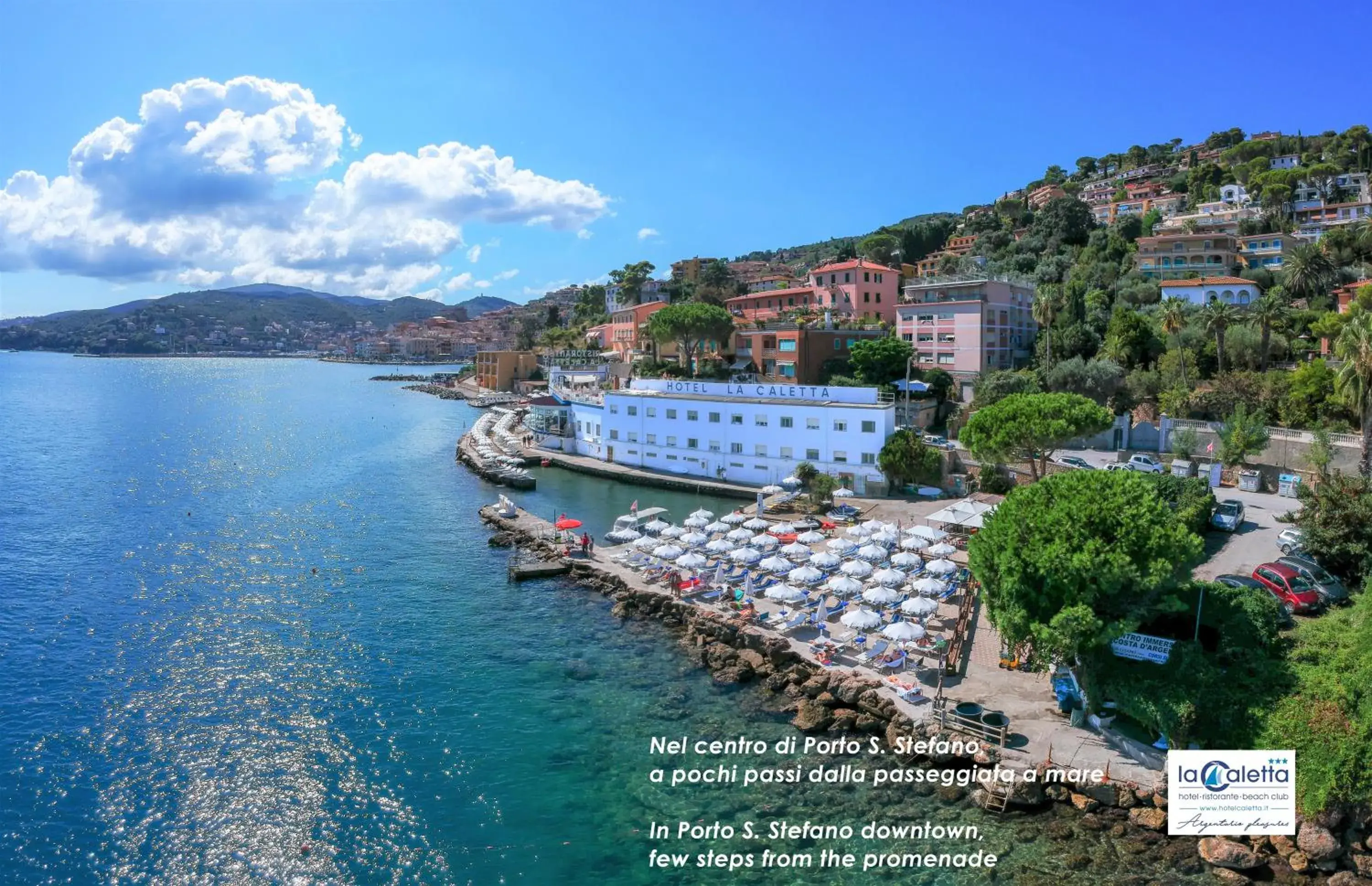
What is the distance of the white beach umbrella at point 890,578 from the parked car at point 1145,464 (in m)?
19.2

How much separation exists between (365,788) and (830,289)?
230ft

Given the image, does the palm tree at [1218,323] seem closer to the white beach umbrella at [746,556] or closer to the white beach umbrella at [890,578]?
the white beach umbrella at [890,578]

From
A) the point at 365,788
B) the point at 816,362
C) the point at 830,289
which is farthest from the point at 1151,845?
the point at 830,289

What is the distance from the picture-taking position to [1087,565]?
17859mm

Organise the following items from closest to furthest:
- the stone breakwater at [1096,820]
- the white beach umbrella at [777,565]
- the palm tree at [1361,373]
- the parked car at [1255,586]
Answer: the stone breakwater at [1096,820] → the parked car at [1255,586] → the white beach umbrella at [777,565] → the palm tree at [1361,373]

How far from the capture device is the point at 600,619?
2944 centimetres

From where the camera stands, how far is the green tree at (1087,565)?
17797mm

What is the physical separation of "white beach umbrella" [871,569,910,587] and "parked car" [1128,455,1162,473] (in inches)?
757

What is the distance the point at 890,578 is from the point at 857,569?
1.65 meters

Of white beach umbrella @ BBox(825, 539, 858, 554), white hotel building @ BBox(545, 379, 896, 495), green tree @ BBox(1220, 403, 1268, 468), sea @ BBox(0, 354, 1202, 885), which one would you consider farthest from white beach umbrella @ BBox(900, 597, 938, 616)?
green tree @ BBox(1220, 403, 1268, 468)

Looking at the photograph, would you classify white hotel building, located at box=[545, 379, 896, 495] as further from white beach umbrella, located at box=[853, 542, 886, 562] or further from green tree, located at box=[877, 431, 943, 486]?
white beach umbrella, located at box=[853, 542, 886, 562]

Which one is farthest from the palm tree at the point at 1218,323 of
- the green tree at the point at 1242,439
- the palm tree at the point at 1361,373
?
the palm tree at the point at 1361,373

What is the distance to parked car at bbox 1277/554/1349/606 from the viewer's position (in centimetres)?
2442

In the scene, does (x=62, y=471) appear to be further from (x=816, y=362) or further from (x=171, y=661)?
(x=816, y=362)
